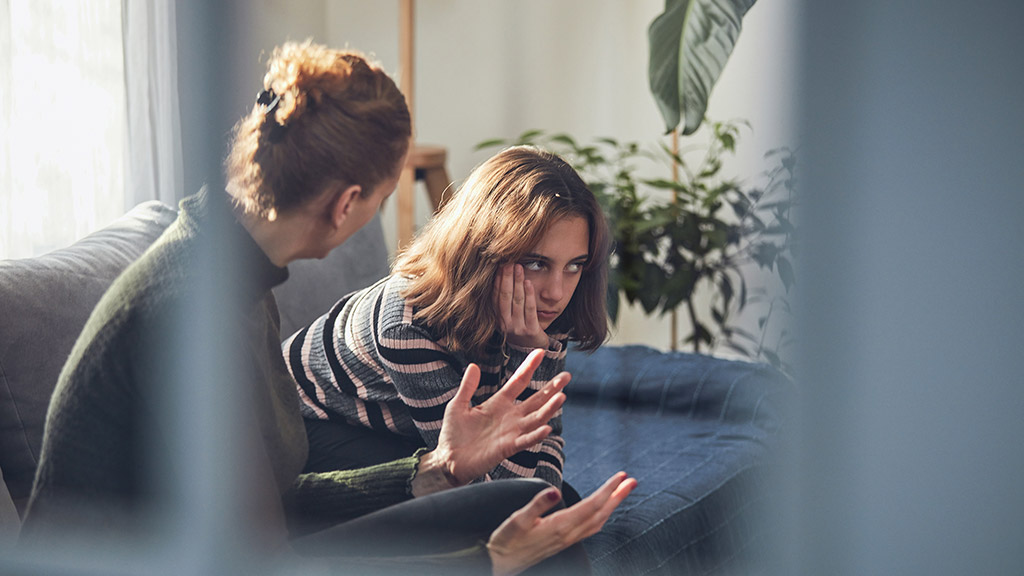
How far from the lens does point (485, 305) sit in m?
0.70

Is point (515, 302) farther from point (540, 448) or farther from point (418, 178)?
point (418, 178)

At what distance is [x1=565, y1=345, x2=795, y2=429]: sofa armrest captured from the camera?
0.64 metres

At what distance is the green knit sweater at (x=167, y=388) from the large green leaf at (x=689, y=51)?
1.15 feet

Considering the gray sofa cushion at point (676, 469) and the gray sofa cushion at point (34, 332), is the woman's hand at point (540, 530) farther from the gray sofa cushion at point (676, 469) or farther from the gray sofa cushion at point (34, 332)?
the gray sofa cushion at point (34, 332)

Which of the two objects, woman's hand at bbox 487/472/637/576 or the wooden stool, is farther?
the wooden stool

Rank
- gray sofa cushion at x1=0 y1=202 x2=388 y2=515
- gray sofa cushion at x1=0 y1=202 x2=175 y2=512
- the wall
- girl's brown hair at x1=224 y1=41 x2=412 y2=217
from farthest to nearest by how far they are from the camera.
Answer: gray sofa cushion at x1=0 y1=202 x2=175 y2=512 → gray sofa cushion at x1=0 y1=202 x2=388 y2=515 → girl's brown hair at x1=224 y1=41 x2=412 y2=217 → the wall

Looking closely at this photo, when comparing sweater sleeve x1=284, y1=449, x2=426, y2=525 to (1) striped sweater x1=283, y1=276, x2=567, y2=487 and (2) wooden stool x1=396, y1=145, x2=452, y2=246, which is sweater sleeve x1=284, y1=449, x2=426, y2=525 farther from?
(2) wooden stool x1=396, y1=145, x2=452, y2=246

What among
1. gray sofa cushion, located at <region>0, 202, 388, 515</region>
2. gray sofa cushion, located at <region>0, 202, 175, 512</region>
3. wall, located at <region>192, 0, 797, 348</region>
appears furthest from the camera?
gray sofa cushion, located at <region>0, 202, 175, 512</region>

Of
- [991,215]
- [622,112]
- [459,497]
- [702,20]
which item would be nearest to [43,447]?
[459,497]

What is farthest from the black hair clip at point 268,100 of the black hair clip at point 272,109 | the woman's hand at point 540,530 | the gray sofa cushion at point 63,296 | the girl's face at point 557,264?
the woman's hand at point 540,530

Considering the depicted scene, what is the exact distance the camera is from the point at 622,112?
1.96m

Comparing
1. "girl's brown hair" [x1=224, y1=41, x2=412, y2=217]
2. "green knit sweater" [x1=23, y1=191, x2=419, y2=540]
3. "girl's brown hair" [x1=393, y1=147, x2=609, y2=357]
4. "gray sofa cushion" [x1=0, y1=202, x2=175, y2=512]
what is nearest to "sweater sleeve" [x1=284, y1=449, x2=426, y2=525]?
"green knit sweater" [x1=23, y1=191, x2=419, y2=540]

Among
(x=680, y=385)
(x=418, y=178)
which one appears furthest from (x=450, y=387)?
(x=680, y=385)

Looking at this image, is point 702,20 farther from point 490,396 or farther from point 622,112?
point 622,112
